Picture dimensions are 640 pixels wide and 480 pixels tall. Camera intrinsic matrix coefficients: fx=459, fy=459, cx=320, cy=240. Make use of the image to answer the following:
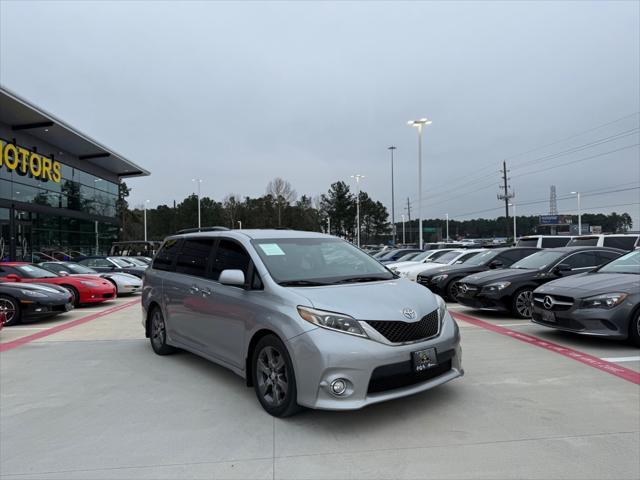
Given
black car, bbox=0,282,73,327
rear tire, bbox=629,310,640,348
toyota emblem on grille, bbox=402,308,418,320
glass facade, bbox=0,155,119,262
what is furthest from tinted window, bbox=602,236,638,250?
glass facade, bbox=0,155,119,262

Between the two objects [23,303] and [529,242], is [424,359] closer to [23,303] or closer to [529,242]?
[23,303]

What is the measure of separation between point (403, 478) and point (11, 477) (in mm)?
2754

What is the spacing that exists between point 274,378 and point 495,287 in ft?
21.6

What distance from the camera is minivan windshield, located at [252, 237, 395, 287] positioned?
15.1 ft

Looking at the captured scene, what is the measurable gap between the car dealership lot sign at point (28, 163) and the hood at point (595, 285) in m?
29.0

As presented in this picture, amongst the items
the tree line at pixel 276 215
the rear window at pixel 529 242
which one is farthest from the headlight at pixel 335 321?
the tree line at pixel 276 215

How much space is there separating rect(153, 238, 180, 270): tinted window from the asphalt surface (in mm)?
1405

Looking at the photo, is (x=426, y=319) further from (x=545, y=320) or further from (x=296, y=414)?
(x=545, y=320)

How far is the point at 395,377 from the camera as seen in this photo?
380 cm

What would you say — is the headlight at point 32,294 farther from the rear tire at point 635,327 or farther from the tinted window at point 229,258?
the rear tire at point 635,327

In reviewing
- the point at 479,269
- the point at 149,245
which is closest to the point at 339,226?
the point at 149,245

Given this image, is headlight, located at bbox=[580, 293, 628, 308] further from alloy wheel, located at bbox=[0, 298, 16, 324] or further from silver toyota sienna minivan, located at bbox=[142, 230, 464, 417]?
alloy wheel, located at bbox=[0, 298, 16, 324]

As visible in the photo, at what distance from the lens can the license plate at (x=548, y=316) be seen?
703 centimetres

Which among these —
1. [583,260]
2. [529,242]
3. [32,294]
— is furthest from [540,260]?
Result: [32,294]
